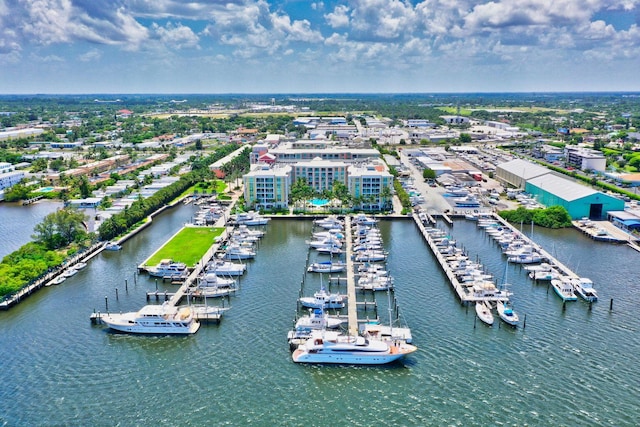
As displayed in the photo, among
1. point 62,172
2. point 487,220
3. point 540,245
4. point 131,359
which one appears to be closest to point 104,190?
point 62,172

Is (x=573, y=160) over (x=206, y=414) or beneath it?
over

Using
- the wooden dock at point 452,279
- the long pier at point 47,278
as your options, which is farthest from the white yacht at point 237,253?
the wooden dock at point 452,279

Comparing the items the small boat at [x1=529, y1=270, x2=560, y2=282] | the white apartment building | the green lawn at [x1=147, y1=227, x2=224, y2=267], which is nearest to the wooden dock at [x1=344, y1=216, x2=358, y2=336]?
the green lawn at [x1=147, y1=227, x2=224, y2=267]

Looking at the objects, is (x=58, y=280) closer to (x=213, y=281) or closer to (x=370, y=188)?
(x=213, y=281)

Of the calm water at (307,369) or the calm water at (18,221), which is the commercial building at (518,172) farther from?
the calm water at (18,221)

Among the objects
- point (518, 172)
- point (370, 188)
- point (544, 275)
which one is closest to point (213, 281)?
point (544, 275)

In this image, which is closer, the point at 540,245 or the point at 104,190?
the point at 540,245

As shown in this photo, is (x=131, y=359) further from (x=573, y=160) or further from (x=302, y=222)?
(x=573, y=160)
